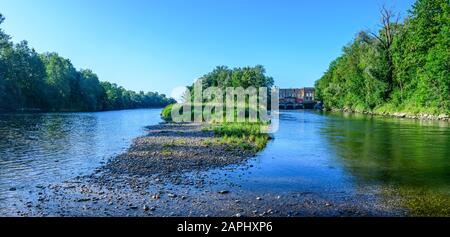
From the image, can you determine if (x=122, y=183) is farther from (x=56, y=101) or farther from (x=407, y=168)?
(x=56, y=101)

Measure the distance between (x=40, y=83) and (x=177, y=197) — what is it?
110 metres

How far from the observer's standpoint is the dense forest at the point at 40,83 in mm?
96938

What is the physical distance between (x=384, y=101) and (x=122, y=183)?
8915 centimetres

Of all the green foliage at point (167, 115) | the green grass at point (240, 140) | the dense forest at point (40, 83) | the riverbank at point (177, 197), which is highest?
the dense forest at point (40, 83)

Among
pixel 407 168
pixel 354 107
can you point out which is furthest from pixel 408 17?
pixel 407 168

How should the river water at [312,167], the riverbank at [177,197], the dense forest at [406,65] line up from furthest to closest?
the dense forest at [406,65], the river water at [312,167], the riverbank at [177,197]

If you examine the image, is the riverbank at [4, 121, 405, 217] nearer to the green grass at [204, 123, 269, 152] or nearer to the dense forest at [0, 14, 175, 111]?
the green grass at [204, 123, 269, 152]

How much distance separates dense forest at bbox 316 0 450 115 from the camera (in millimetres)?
62656

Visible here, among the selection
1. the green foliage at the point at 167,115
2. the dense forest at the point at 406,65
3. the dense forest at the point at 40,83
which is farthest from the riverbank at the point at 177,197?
the dense forest at the point at 40,83

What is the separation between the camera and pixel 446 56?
59812 millimetres

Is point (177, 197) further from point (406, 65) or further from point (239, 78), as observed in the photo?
point (239, 78)

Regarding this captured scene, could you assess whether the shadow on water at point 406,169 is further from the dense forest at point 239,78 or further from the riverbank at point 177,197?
the dense forest at point 239,78

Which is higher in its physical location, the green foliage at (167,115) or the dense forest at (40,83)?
the dense forest at (40,83)

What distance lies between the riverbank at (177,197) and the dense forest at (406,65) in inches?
2301
